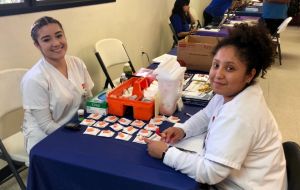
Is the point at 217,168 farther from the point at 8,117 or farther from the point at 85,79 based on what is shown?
the point at 8,117

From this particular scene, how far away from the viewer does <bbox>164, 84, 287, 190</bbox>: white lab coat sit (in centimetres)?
103

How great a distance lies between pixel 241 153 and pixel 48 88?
1119 millimetres

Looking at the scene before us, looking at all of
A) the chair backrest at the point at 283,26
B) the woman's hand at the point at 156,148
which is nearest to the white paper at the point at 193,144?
the woman's hand at the point at 156,148

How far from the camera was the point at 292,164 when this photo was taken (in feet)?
3.97

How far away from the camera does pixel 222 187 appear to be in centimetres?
117

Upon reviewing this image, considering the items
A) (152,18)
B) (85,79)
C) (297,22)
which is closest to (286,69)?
(152,18)

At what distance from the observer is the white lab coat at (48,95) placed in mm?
1621

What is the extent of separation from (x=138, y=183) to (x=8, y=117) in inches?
55.8

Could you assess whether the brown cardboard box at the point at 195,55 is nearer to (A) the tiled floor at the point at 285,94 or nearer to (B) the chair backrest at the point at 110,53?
(B) the chair backrest at the point at 110,53

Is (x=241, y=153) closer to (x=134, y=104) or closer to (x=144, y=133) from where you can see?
(x=144, y=133)

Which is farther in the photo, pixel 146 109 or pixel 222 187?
pixel 146 109

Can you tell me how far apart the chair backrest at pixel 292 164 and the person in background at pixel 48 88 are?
1.13 meters

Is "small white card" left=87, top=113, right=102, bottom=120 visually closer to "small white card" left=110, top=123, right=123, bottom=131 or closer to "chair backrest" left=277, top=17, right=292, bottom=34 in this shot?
"small white card" left=110, top=123, right=123, bottom=131

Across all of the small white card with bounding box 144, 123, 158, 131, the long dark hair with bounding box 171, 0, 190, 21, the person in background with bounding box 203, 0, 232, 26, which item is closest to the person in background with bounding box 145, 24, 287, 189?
the small white card with bounding box 144, 123, 158, 131
